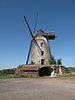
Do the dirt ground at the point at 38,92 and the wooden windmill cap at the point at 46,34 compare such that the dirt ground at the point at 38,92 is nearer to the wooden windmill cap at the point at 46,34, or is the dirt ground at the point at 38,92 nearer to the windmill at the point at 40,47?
the windmill at the point at 40,47

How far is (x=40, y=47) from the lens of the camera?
27.0 meters

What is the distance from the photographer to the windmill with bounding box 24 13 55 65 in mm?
26109

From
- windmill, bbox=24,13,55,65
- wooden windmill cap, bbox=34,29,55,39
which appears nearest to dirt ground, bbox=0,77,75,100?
windmill, bbox=24,13,55,65

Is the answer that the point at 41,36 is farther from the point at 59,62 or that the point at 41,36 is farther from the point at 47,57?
the point at 59,62

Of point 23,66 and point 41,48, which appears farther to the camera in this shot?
point 41,48

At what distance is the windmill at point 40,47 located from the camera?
26109 millimetres

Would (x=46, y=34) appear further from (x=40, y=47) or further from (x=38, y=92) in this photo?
(x=38, y=92)

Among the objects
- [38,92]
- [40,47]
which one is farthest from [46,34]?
[38,92]

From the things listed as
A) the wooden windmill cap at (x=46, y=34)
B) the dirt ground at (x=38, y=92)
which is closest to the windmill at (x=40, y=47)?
the wooden windmill cap at (x=46, y=34)

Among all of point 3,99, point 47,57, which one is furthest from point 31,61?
point 3,99

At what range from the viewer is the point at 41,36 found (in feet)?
91.5

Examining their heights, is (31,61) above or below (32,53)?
below

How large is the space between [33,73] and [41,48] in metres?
A: 8.16

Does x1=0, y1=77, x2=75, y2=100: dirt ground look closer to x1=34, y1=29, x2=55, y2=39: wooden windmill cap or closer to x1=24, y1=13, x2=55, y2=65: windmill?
x1=24, y1=13, x2=55, y2=65: windmill
